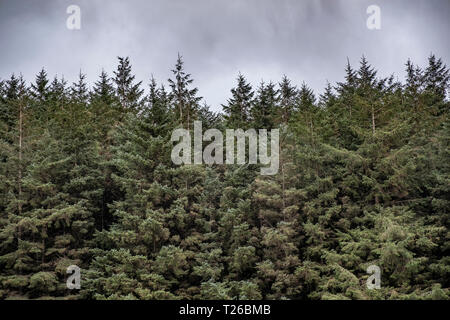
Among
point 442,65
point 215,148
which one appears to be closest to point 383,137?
point 215,148

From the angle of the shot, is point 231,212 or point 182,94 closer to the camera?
point 231,212

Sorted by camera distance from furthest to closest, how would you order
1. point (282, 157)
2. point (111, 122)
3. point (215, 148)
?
point (111, 122)
point (215, 148)
point (282, 157)

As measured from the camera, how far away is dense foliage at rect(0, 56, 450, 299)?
43.7 ft

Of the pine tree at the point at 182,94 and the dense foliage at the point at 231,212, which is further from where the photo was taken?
the pine tree at the point at 182,94

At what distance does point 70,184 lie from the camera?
1568 centimetres

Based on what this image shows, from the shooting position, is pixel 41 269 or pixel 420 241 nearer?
pixel 420 241

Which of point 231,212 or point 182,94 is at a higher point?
point 182,94

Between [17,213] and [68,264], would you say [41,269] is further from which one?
[17,213]

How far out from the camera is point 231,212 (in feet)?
51.1

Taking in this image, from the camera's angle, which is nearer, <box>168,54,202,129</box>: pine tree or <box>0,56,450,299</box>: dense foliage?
<box>0,56,450,299</box>: dense foliage

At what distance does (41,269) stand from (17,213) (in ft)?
11.3

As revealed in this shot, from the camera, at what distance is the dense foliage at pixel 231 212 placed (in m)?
13.3

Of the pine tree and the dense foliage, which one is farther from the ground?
the pine tree

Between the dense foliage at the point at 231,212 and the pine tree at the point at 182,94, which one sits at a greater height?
the pine tree at the point at 182,94
